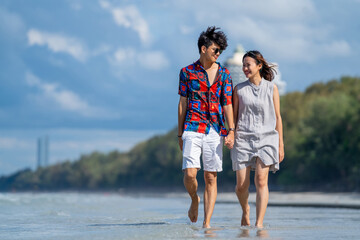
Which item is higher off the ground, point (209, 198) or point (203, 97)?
point (203, 97)

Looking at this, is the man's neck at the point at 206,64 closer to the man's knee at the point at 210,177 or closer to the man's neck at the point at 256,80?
the man's neck at the point at 256,80

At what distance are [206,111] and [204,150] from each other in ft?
1.39

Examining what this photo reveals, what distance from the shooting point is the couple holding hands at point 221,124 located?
7.79 m

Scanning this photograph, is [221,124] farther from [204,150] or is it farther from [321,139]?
[321,139]

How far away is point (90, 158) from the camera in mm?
186375

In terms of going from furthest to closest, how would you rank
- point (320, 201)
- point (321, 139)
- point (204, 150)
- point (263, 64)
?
point (321, 139)
point (320, 201)
point (263, 64)
point (204, 150)

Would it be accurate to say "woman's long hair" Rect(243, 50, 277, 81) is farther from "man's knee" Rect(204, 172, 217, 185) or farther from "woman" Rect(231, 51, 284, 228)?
"man's knee" Rect(204, 172, 217, 185)

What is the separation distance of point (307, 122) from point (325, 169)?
4.41 metres

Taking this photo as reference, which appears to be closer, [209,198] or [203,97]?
[203,97]

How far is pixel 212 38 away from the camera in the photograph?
25.8 feet

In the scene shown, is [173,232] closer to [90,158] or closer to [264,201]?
[264,201]

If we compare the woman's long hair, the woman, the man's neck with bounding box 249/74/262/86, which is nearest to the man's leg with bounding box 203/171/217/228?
the woman

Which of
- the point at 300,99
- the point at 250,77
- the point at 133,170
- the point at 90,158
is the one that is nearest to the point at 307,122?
the point at 300,99

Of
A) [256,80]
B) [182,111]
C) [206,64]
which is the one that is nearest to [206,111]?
[182,111]
